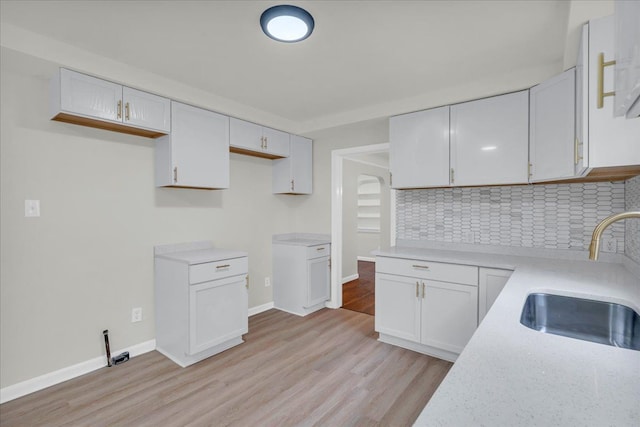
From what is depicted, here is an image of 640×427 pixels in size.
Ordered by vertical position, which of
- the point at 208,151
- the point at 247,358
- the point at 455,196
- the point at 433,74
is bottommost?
the point at 247,358

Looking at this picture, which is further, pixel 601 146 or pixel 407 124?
pixel 407 124

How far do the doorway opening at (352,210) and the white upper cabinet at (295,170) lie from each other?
0.34m

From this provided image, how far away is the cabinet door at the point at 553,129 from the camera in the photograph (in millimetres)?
2039

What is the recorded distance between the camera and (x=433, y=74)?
2.53 meters

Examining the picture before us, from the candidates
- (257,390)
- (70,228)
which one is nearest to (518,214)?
(257,390)

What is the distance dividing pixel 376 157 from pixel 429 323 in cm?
358

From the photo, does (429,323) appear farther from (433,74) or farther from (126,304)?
(126,304)

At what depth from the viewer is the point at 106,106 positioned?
A: 2.26 meters

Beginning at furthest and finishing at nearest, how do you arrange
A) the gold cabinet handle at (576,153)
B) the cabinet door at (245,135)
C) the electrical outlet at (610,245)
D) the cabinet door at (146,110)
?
the cabinet door at (245,135) → the cabinet door at (146,110) → the electrical outlet at (610,245) → the gold cabinet handle at (576,153)

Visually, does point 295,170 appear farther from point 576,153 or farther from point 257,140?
point 576,153

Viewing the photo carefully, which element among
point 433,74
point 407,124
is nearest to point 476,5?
point 433,74

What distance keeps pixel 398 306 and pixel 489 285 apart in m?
0.80

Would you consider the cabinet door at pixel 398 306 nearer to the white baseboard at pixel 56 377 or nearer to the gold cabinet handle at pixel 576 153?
the gold cabinet handle at pixel 576 153

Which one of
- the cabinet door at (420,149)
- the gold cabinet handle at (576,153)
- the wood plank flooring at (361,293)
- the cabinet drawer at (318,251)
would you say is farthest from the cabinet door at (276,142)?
the gold cabinet handle at (576,153)
